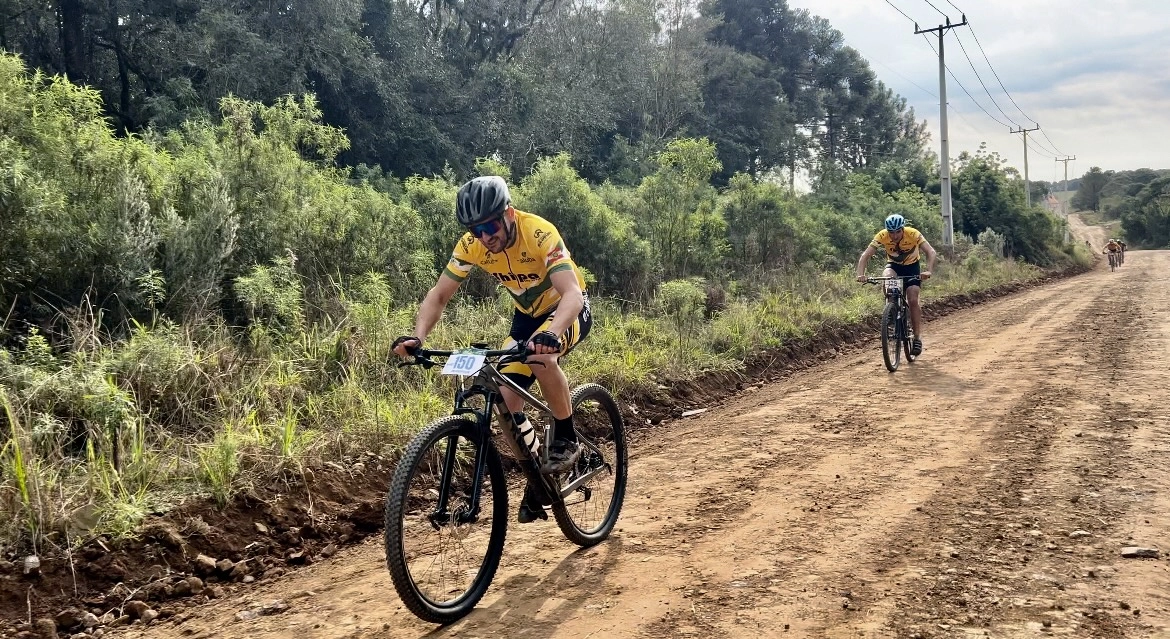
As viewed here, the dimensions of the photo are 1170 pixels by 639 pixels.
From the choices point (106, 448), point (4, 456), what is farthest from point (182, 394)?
point (4, 456)

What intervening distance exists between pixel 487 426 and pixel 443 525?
21.1 inches

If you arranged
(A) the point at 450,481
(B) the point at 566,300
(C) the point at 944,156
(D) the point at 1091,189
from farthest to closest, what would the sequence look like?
(D) the point at 1091,189, (C) the point at 944,156, (B) the point at 566,300, (A) the point at 450,481

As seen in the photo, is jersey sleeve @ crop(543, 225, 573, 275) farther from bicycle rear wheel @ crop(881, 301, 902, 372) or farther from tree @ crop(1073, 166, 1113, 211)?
tree @ crop(1073, 166, 1113, 211)

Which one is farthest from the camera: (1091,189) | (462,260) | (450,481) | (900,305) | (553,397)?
(1091,189)

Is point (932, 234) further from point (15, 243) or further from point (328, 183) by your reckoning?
point (15, 243)

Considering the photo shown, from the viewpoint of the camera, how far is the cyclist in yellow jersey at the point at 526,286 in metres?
4.09

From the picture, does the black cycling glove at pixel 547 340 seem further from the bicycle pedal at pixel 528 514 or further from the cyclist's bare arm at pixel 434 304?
the bicycle pedal at pixel 528 514

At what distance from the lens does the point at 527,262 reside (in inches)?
175

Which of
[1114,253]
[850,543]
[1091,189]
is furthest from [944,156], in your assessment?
[1091,189]

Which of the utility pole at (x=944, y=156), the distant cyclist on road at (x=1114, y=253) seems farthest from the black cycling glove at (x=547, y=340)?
the distant cyclist on road at (x=1114, y=253)

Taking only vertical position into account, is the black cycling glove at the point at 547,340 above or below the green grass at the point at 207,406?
above

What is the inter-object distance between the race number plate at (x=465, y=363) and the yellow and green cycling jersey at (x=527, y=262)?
0.77 metres

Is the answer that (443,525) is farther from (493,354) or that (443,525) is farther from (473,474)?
(493,354)

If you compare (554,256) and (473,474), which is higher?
(554,256)
